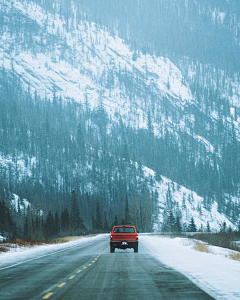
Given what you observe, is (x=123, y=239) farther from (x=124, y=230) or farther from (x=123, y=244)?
(x=124, y=230)

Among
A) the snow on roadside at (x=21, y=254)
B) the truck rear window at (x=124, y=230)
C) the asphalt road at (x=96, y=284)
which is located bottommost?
the asphalt road at (x=96, y=284)

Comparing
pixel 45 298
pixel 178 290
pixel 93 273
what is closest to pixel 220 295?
pixel 178 290

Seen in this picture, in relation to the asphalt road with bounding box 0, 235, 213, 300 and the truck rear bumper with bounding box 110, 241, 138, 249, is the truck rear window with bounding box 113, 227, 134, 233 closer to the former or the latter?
the truck rear bumper with bounding box 110, 241, 138, 249

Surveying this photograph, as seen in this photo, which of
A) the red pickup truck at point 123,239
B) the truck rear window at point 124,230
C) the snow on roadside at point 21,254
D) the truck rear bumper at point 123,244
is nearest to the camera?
the snow on roadside at point 21,254

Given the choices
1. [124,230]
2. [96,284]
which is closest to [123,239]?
[124,230]

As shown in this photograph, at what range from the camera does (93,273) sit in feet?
63.0

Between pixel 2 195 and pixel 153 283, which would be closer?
pixel 153 283

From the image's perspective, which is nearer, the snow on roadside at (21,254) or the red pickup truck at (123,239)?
the snow on roadside at (21,254)

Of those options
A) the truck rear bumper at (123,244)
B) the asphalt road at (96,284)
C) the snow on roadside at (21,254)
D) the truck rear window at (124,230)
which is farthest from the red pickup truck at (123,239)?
the asphalt road at (96,284)

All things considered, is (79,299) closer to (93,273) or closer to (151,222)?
(93,273)

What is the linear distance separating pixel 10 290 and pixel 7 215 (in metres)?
106

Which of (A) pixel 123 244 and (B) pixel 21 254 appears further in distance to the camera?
(A) pixel 123 244

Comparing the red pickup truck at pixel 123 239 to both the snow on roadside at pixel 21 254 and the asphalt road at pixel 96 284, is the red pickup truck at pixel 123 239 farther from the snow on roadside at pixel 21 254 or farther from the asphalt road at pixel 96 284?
the asphalt road at pixel 96 284

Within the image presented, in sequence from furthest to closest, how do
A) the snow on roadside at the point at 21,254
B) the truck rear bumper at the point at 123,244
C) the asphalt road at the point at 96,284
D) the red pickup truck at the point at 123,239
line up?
the truck rear bumper at the point at 123,244 → the red pickup truck at the point at 123,239 → the snow on roadside at the point at 21,254 → the asphalt road at the point at 96,284
